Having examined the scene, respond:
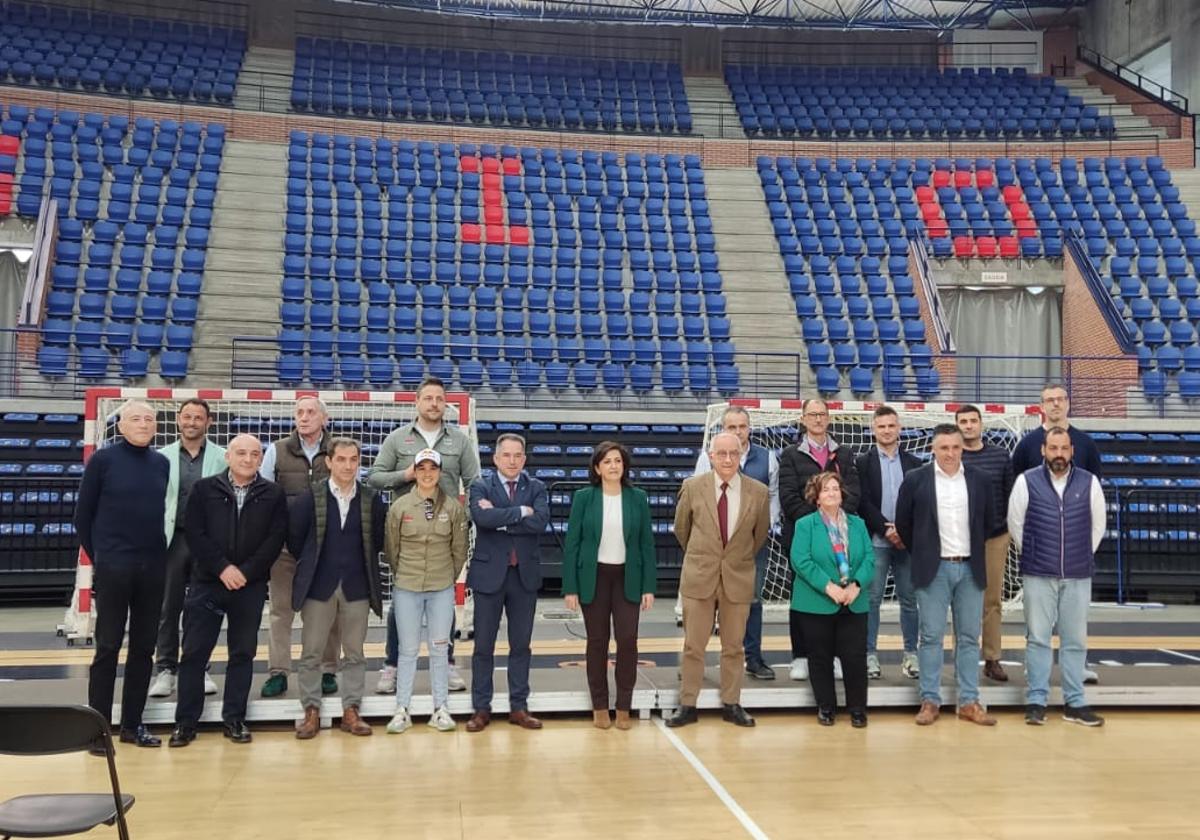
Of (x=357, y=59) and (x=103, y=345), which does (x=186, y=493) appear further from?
(x=357, y=59)

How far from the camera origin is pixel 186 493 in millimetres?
6266

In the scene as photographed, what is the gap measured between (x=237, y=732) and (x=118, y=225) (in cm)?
1394

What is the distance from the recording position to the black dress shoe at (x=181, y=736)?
5.54 metres

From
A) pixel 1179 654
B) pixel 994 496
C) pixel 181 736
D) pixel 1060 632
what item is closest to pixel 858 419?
pixel 1179 654

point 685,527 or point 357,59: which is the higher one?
point 357,59

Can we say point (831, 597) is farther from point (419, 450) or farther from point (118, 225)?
point (118, 225)

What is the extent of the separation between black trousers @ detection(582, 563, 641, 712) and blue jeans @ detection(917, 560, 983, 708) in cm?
181

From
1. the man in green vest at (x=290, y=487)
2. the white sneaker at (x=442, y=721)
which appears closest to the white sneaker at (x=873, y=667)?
the white sneaker at (x=442, y=721)

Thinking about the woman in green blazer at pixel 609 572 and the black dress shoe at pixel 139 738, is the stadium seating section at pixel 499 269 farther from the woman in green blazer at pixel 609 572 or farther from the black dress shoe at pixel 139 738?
the black dress shoe at pixel 139 738

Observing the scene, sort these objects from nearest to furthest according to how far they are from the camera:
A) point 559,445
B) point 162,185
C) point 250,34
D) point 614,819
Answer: point 614,819
point 559,445
point 162,185
point 250,34

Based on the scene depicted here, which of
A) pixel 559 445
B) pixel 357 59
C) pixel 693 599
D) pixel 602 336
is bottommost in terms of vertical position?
pixel 693 599

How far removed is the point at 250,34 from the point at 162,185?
315 inches

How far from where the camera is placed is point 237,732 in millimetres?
5625

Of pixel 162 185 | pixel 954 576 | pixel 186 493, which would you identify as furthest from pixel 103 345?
pixel 954 576
